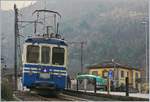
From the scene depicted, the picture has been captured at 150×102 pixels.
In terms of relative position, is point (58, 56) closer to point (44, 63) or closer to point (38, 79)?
point (44, 63)

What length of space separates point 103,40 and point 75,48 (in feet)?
84.0

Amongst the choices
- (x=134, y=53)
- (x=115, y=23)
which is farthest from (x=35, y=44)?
(x=115, y=23)

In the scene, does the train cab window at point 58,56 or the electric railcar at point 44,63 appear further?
the train cab window at point 58,56

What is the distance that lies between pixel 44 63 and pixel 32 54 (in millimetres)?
795

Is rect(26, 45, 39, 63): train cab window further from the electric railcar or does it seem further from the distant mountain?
the distant mountain

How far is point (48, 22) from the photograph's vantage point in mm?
37406

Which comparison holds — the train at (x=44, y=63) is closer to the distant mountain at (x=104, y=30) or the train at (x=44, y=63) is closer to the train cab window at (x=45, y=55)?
the train cab window at (x=45, y=55)

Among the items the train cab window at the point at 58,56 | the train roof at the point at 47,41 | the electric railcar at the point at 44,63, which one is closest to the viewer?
the electric railcar at the point at 44,63

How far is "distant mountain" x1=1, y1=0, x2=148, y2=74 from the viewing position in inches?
4050

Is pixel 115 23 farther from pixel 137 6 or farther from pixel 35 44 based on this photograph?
pixel 35 44

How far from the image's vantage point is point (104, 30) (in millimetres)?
130500

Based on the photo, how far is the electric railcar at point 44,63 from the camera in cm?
2558

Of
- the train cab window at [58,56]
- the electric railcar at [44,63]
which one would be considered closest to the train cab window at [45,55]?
the electric railcar at [44,63]

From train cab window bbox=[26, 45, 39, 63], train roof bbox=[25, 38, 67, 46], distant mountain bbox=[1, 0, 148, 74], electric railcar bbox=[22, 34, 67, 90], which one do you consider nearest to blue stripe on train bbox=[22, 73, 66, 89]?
electric railcar bbox=[22, 34, 67, 90]
